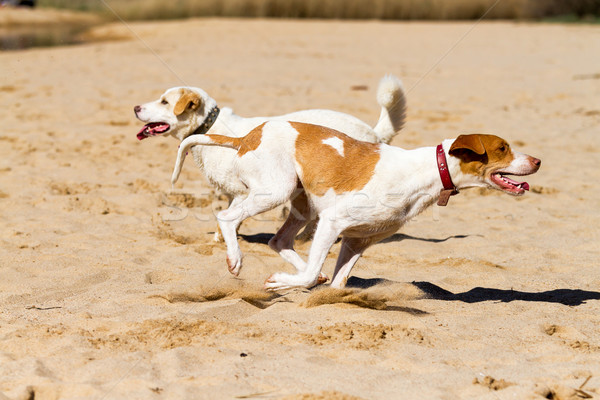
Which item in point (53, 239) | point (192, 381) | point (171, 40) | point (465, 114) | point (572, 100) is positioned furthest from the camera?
point (171, 40)

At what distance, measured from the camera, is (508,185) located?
4965 mm

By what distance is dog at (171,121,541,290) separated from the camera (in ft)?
16.3

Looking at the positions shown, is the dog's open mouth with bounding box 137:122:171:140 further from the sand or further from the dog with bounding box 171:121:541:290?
the dog with bounding box 171:121:541:290

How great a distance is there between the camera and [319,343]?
14.2ft

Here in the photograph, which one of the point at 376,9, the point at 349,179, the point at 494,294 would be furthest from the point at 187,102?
the point at 376,9

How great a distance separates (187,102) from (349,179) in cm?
222

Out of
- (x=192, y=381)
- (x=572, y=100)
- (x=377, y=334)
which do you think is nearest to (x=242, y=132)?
(x=377, y=334)

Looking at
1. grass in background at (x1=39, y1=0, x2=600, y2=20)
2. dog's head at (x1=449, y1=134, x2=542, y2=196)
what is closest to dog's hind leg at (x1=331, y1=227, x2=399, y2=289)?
dog's head at (x1=449, y1=134, x2=542, y2=196)

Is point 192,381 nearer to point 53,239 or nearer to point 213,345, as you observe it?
point 213,345

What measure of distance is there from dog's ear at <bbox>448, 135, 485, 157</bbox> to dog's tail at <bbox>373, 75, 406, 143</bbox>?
6.21 feet

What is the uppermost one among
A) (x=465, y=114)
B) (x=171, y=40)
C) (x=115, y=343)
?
(x=115, y=343)

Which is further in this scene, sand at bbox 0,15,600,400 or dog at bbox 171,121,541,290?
dog at bbox 171,121,541,290

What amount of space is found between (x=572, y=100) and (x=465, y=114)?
96.6 inches

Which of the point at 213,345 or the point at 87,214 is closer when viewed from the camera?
the point at 213,345
